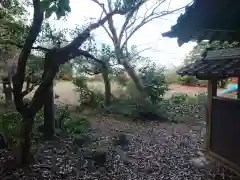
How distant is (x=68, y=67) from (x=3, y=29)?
272cm

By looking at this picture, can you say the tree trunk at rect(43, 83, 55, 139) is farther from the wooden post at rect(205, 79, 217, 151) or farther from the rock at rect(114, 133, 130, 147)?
the wooden post at rect(205, 79, 217, 151)

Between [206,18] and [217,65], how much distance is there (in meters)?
2.08

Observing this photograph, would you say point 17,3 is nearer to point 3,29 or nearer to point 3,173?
point 3,29

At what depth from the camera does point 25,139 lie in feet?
13.4

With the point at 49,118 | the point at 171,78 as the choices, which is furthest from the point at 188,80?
the point at 49,118

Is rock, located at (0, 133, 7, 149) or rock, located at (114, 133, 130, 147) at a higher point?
rock, located at (0, 133, 7, 149)

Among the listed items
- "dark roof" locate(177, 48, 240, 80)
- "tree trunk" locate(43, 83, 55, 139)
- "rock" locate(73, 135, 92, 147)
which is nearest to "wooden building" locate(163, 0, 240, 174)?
"dark roof" locate(177, 48, 240, 80)

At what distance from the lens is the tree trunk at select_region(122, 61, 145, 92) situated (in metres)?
9.65

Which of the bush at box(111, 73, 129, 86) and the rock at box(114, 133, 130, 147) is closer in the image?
the rock at box(114, 133, 130, 147)

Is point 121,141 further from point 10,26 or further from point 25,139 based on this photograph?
point 10,26

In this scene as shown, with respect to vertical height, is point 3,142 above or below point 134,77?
below

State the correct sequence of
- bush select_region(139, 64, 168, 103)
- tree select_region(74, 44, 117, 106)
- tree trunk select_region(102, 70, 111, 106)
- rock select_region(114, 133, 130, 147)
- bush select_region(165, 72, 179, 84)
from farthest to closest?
bush select_region(165, 72, 179, 84), tree trunk select_region(102, 70, 111, 106), bush select_region(139, 64, 168, 103), tree select_region(74, 44, 117, 106), rock select_region(114, 133, 130, 147)

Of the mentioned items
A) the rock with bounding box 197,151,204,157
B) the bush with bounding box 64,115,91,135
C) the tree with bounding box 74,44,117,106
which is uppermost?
the tree with bounding box 74,44,117,106

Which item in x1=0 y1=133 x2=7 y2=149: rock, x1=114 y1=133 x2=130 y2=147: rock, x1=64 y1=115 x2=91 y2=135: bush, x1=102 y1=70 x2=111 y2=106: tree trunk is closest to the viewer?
x1=0 y1=133 x2=7 y2=149: rock
